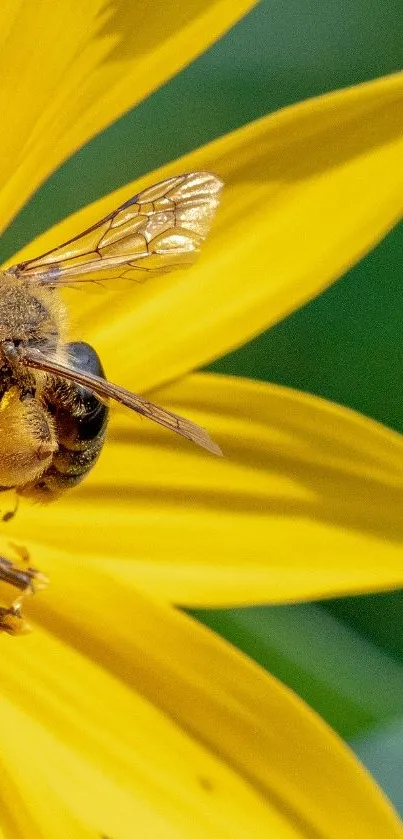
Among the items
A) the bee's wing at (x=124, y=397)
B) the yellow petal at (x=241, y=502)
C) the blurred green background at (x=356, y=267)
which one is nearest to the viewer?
the bee's wing at (x=124, y=397)

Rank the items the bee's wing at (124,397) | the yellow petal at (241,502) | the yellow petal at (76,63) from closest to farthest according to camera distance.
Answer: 1. the bee's wing at (124,397)
2. the yellow petal at (76,63)
3. the yellow petal at (241,502)

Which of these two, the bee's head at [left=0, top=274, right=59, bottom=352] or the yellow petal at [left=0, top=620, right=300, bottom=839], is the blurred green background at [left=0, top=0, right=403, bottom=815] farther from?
the bee's head at [left=0, top=274, right=59, bottom=352]

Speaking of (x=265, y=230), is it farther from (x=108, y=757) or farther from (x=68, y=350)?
(x=108, y=757)

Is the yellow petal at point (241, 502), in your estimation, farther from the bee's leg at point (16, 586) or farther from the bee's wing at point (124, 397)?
the bee's wing at point (124, 397)

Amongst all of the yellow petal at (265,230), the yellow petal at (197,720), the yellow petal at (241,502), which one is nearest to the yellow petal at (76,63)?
the yellow petal at (265,230)

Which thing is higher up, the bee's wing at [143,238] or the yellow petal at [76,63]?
the yellow petal at [76,63]

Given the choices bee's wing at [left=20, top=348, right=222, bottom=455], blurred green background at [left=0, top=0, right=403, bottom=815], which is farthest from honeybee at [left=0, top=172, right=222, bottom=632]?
blurred green background at [left=0, top=0, right=403, bottom=815]

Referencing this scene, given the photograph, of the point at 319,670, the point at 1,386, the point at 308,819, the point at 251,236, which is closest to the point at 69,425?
the point at 1,386

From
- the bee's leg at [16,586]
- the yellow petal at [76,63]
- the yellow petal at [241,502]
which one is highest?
the yellow petal at [76,63]
